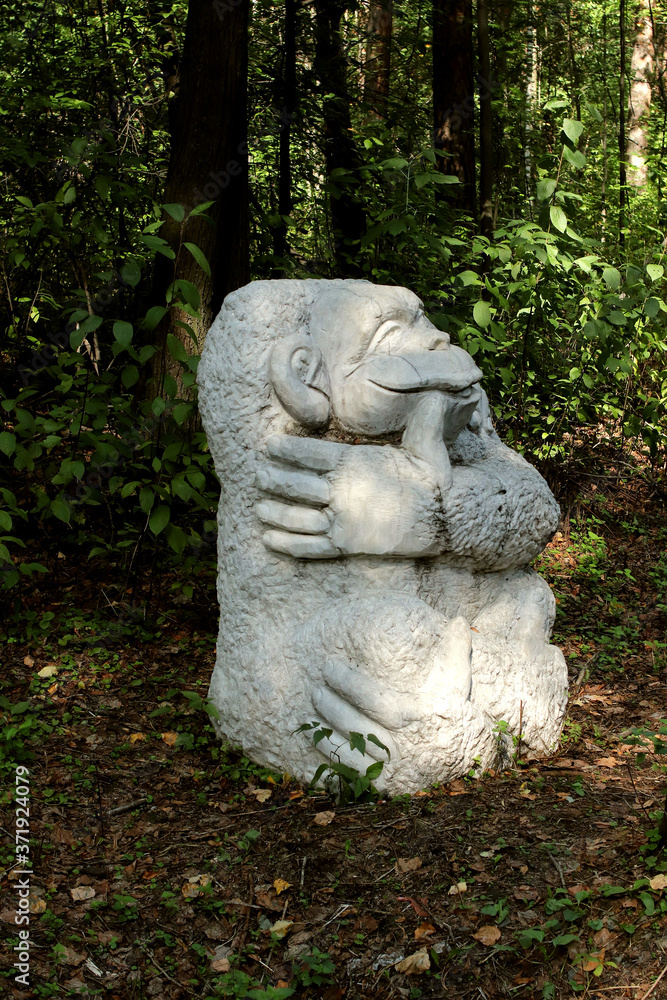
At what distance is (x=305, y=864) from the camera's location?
304 centimetres

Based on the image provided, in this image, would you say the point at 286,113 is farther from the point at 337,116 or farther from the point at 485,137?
the point at 485,137

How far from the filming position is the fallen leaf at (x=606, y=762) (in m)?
3.57

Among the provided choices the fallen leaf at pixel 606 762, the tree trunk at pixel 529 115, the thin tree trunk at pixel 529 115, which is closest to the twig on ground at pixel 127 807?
the fallen leaf at pixel 606 762

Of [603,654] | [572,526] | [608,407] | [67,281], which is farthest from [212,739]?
[67,281]

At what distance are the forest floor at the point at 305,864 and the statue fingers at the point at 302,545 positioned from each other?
0.82m

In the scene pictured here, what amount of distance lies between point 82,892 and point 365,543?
1.49m

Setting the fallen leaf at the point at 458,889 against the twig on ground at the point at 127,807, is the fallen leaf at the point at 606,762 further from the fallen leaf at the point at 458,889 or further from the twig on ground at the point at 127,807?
the twig on ground at the point at 127,807

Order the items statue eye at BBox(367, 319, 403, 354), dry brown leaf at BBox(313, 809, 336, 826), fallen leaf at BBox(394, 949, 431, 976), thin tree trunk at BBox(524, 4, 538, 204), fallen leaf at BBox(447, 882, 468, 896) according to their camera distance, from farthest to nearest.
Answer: thin tree trunk at BBox(524, 4, 538, 204) < statue eye at BBox(367, 319, 403, 354) < dry brown leaf at BBox(313, 809, 336, 826) < fallen leaf at BBox(447, 882, 468, 896) < fallen leaf at BBox(394, 949, 431, 976)

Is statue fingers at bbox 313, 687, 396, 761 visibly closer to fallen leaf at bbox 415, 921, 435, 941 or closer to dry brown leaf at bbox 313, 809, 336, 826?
dry brown leaf at bbox 313, 809, 336, 826

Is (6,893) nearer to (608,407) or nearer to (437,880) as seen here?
(437,880)

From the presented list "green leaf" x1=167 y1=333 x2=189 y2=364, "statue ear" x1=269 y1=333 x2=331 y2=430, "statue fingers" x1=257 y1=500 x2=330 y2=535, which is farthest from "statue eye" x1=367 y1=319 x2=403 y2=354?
"green leaf" x1=167 y1=333 x2=189 y2=364

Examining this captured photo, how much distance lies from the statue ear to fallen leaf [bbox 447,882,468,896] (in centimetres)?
167

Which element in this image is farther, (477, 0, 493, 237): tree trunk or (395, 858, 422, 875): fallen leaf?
(477, 0, 493, 237): tree trunk

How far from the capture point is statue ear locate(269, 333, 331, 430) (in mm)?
3457
